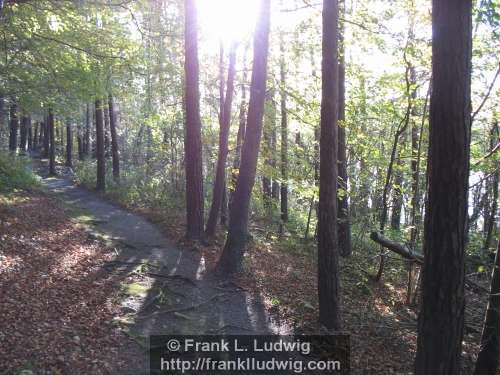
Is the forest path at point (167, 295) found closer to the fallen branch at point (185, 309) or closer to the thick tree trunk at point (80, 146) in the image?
the fallen branch at point (185, 309)

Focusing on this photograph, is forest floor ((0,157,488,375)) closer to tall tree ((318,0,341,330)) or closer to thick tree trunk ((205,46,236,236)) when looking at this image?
thick tree trunk ((205,46,236,236))

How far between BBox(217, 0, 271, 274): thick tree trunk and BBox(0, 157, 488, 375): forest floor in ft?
2.13

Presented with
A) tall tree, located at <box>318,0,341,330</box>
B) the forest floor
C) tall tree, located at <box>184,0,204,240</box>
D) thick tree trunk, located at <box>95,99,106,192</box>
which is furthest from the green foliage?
tall tree, located at <box>318,0,341,330</box>

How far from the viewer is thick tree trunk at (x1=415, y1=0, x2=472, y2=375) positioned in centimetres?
399

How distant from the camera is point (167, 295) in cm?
839

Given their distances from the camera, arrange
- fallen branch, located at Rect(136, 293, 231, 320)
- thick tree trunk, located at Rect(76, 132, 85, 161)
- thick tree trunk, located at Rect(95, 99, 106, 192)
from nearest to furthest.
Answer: fallen branch, located at Rect(136, 293, 231, 320) < thick tree trunk, located at Rect(95, 99, 106, 192) < thick tree trunk, located at Rect(76, 132, 85, 161)

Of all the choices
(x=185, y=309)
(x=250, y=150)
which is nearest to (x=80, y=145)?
(x=250, y=150)

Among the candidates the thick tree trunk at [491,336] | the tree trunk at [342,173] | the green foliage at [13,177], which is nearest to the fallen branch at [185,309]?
the thick tree trunk at [491,336]

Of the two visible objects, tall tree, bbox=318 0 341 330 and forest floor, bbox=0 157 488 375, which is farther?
tall tree, bbox=318 0 341 330

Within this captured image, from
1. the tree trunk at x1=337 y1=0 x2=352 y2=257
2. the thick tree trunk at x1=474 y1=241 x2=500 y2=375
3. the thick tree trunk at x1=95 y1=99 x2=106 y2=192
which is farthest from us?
the thick tree trunk at x1=95 y1=99 x2=106 y2=192

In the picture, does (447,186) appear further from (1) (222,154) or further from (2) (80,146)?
(2) (80,146)

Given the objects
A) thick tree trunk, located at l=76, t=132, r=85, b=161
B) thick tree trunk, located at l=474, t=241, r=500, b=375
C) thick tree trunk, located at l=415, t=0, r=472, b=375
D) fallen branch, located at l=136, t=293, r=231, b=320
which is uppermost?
thick tree trunk, located at l=76, t=132, r=85, b=161

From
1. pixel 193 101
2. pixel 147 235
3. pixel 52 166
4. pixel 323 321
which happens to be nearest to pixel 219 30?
pixel 193 101

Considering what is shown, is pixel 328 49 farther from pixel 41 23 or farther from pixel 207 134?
pixel 207 134
